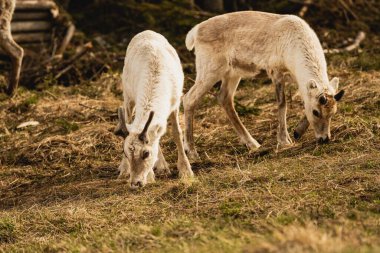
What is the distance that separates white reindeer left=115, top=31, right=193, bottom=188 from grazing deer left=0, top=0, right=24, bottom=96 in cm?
368

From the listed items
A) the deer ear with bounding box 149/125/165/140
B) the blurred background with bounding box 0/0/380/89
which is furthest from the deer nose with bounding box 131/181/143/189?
the blurred background with bounding box 0/0/380/89

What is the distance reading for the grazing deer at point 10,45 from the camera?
1180 cm

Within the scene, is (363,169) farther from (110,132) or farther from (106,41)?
(106,41)

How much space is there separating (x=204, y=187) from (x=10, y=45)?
18.4 ft

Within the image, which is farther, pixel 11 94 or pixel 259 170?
pixel 11 94

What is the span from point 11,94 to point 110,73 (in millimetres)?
1747

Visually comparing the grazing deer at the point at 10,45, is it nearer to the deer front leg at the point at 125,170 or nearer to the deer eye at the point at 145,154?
the deer front leg at the point at 125,170

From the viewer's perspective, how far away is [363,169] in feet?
24.4

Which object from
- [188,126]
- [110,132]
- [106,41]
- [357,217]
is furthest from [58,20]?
[357,217]

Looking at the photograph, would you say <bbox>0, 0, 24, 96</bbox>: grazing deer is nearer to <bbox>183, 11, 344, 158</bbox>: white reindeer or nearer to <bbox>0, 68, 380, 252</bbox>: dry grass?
<bbox>0, 68, 380, 252</bbox>: dry grass

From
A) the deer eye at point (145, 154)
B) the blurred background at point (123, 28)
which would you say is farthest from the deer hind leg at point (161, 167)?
the blurred background at point (123, 28)

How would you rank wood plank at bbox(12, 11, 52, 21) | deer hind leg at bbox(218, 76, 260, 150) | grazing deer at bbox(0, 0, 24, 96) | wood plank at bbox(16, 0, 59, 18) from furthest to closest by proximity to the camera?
wood plank at bbox(12, 11, 52, 21), wood plank at bbox(16, 0, 59, 18), grazing deer at bbox(0, 0, 24, 96), deer hind leg at bbox(218, 76, 260, 150)

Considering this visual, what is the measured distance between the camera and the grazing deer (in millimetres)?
11797

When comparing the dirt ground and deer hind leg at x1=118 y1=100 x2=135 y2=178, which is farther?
deer hind leg at x1=118 y1=100 x2=135 y2=178
